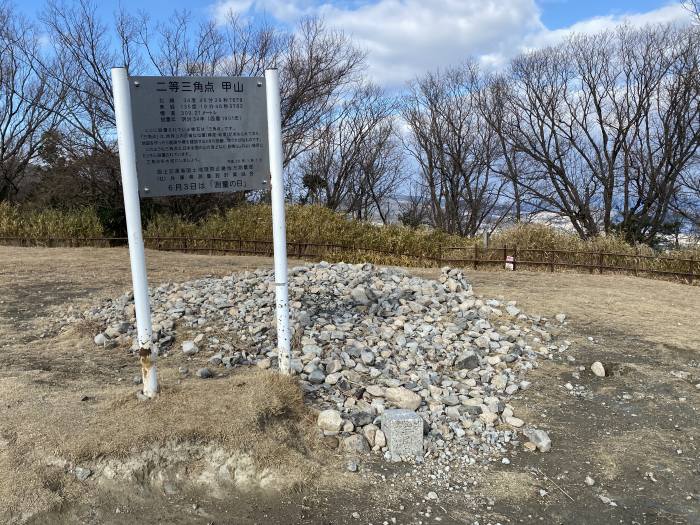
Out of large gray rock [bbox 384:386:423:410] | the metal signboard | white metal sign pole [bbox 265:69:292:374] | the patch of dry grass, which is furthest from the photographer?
large gray rock [bbox 384:386:423:410]

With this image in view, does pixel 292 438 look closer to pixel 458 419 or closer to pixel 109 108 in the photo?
pixel 458 419

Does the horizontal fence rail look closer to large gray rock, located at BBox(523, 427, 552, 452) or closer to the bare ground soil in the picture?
the bare ground soil

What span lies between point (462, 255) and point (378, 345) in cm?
871

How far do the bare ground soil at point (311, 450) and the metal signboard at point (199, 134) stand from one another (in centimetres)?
139

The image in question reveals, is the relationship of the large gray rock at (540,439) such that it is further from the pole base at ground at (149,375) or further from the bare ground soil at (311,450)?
the pole base at ground at (149,375)

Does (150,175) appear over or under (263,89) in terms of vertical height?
under

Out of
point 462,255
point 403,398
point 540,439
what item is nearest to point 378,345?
point 403,398

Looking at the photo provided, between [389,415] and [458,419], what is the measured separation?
642 millimetres

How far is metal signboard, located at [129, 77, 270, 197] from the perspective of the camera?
3.22 meters

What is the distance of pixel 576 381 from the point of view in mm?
4680

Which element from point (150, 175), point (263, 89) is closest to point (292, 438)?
point (150, 175)

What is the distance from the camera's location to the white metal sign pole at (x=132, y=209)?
3104mm

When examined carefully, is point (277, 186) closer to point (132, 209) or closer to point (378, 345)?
point (132, 209)

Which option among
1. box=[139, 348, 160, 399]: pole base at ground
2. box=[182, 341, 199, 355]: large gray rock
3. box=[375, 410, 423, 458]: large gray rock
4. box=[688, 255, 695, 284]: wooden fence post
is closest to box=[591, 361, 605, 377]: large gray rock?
box=[375, 410, 423, 458]: large gray rock
